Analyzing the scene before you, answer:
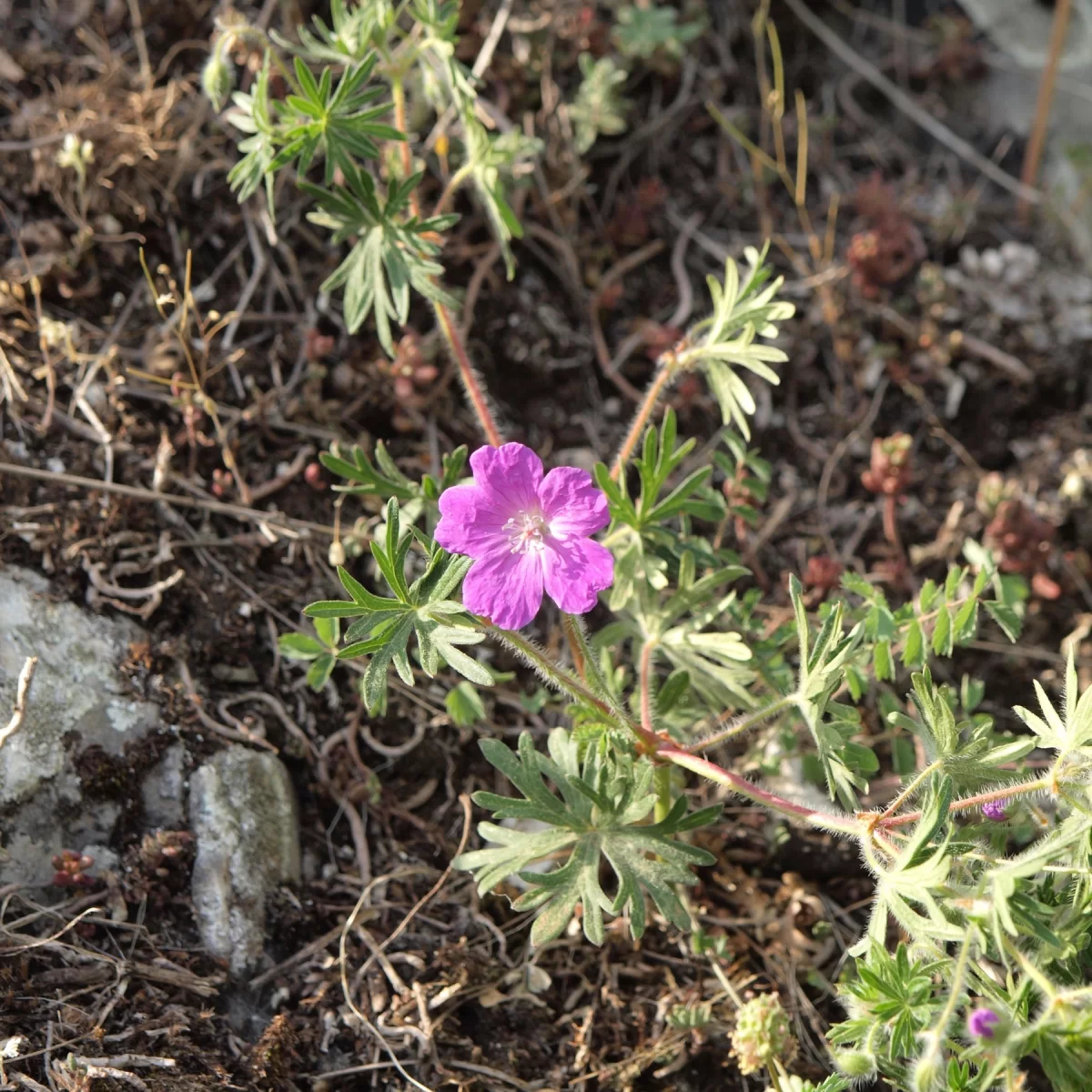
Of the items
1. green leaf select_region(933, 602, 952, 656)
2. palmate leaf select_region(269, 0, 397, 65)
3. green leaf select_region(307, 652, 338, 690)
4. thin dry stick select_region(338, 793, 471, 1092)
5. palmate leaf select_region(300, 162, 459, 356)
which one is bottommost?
thin dry stick select_region(338, 793, 471, 1092)

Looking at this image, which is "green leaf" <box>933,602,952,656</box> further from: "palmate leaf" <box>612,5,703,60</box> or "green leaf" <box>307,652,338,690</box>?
"palmate leaf" <box>612,5,703,60</box>

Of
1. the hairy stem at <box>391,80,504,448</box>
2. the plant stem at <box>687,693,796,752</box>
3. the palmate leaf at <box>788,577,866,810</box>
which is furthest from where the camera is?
the hairy stem at <box>391,80,504,448</box>

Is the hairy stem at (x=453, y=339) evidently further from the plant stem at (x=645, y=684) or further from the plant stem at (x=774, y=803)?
the plant stem at (x=774, y=803)

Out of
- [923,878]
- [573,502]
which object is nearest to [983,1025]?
[923,878]

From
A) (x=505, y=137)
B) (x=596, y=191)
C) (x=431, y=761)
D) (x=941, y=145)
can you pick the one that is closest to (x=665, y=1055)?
(x=431, y=761)

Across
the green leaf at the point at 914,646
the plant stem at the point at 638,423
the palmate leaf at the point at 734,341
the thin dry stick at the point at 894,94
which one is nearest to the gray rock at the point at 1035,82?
the thin dry stick at the point at 894,94

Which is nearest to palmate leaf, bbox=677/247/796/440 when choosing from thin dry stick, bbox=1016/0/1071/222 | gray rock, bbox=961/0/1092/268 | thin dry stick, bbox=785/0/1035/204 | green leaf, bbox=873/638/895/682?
green leaf, bbox=873/638/895/682
